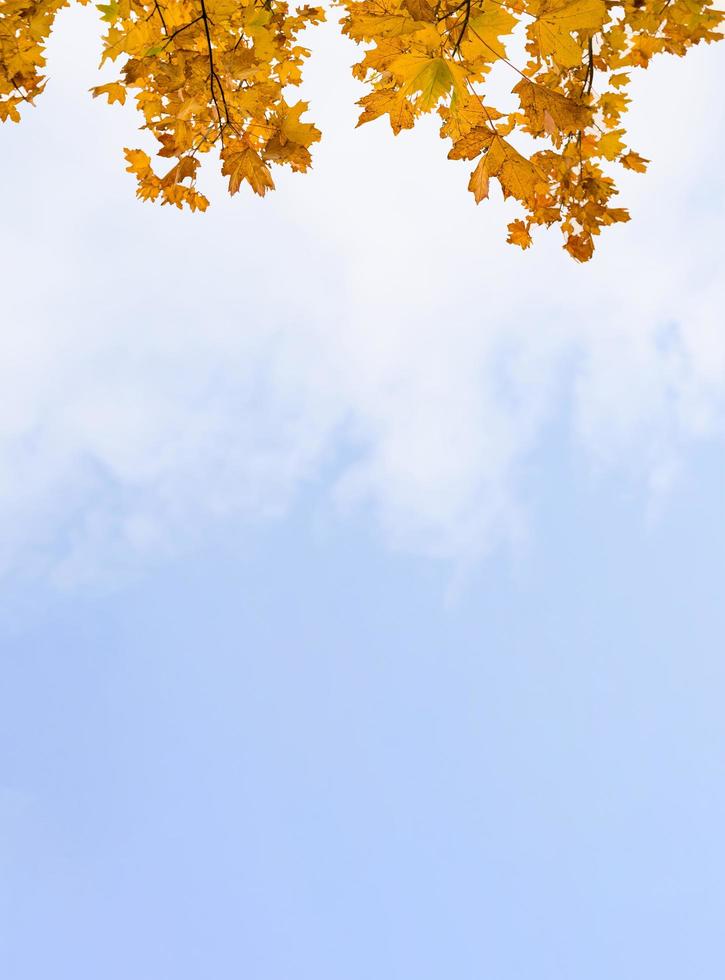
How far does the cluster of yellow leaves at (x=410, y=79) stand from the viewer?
6.66 ft

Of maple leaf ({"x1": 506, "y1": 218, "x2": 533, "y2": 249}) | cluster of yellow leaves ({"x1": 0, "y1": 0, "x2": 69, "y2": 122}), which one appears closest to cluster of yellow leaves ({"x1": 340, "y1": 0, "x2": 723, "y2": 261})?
maple leaf ({"x1": 506, "y1": 218, "x2": 533, "y2": 249})

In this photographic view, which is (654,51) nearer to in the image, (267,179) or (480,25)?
(480,25)

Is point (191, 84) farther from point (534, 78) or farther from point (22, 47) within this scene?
point (534, 78)

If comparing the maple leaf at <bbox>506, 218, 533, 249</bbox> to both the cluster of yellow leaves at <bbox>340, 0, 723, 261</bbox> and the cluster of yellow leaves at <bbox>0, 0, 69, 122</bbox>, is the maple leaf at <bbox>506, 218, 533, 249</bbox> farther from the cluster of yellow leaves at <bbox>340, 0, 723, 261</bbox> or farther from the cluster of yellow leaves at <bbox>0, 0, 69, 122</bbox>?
the cluster of yellow leaves at <bbox>0, 0, 69, 122</bbox>

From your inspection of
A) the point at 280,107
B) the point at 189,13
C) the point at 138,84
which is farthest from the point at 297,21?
the point at 138,84

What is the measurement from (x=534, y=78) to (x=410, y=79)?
4.97 ft

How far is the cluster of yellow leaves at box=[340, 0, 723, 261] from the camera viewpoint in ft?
6.50

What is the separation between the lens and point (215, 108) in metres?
2.77

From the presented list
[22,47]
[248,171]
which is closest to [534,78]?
[248,171]

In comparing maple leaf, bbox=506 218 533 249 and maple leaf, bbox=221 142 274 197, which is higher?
maple leaf, bbox=506 218 533 249

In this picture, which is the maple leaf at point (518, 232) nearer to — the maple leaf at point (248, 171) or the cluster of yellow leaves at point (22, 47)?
the maple leaf at point (248, 171)

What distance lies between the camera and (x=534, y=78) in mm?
3082

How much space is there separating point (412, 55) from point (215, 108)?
1192mm

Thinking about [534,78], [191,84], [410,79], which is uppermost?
[534,78]
